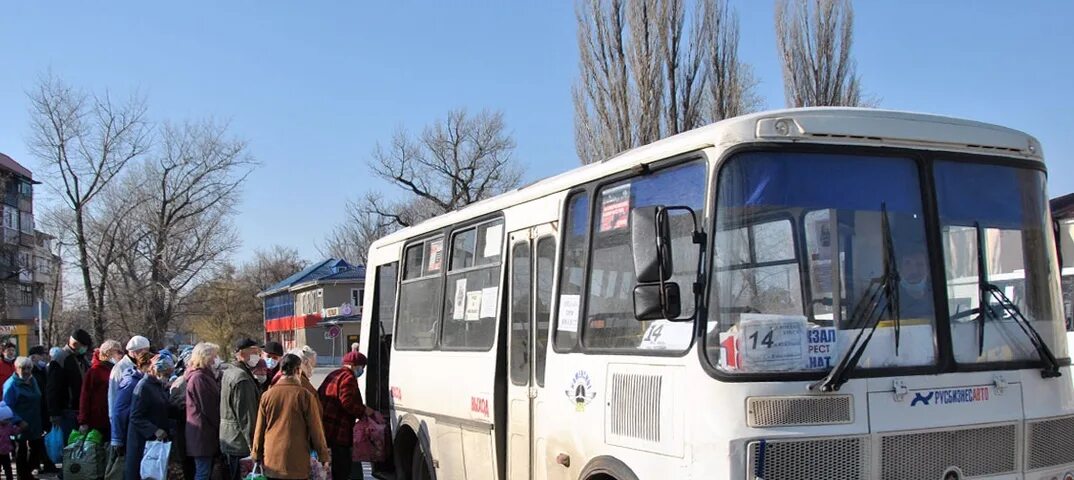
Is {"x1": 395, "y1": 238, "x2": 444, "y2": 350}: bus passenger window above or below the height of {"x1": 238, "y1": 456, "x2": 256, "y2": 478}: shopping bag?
above

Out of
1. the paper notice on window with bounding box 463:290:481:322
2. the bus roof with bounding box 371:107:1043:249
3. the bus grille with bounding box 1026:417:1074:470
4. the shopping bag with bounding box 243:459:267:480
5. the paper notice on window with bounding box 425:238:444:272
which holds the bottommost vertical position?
the shopping bag with bounding box 243:459:267:480

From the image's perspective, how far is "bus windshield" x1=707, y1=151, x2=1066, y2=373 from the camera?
16.1 feet

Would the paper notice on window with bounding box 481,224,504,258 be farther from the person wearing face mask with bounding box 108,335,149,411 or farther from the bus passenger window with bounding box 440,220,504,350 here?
the person wearing face mask with bounding box 108,335,149,411

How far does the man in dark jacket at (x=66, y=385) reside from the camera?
37.9 ft

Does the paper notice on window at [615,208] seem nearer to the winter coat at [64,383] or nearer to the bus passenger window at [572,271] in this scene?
the bus passenger window at [572,271]

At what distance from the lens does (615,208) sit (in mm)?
6078

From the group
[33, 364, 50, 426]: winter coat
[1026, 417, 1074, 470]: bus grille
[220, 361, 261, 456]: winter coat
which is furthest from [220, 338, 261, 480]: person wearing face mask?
[1026, 417, 1074, 470]: bus grille

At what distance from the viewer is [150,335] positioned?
128 feet

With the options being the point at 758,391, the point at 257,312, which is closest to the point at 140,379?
the point at 758,391

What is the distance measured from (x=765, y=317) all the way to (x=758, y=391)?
37cm

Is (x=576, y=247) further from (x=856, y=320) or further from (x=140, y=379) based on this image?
(x=140, y=379)

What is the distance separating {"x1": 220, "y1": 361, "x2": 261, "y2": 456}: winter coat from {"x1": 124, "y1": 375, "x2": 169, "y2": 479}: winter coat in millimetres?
772

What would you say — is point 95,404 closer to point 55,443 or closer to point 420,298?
point 55,443

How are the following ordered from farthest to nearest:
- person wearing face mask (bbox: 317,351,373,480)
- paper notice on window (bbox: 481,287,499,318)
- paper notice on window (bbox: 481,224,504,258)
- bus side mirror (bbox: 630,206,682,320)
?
person wearing face mask (bbox: 317,351,373,480), paper notice on window (bbox: 481,224,504,258), paper notice on window (bbox: 481,287,499,318), bus side mirror (bbox: 630,206,682,320)
